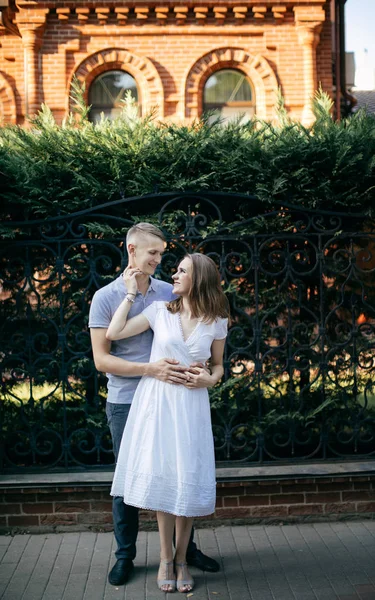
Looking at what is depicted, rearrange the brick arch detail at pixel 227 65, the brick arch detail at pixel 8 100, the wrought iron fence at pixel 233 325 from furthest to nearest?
the brick arch detail at pixel 227 65 < the brick arch detail at pixel 8 100 < the wrought iron fence at pixel 233 325

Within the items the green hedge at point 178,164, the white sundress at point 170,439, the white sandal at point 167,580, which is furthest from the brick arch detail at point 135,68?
the white sandal at point 167,580

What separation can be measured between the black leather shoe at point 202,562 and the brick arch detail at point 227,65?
1066 cm

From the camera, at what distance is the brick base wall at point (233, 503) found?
17.2 ft

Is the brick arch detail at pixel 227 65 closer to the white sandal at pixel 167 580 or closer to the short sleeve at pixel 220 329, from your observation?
the short sleeve at pixel 220 329

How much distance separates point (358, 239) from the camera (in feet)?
19.0

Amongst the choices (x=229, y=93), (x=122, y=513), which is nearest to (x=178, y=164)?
(x=122, y=513)

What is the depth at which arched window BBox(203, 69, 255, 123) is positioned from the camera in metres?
14.4

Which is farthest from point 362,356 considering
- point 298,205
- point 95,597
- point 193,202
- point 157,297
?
point 95,597

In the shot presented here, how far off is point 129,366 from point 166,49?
36.2 ft

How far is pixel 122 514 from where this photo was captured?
436cm

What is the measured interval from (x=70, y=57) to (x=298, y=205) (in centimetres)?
980

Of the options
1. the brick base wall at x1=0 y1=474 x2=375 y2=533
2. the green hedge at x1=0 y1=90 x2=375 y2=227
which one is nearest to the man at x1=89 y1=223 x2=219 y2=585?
the brick base wall at x1=0 y1=474 x2=375 y2=533

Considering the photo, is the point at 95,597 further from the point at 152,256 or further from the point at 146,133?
the point at 146,133

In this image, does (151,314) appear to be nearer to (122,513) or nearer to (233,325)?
(122,513)
